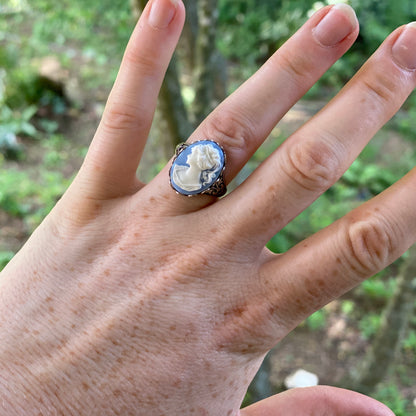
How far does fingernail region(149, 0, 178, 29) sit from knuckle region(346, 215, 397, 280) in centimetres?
75

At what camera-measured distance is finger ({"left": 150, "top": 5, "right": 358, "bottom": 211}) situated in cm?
112

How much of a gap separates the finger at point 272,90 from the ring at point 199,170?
3 centimetres

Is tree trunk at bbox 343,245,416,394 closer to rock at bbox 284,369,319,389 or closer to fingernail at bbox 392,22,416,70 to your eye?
rock at bbox 284,369,319,389

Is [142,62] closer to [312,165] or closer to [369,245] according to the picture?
[312,165]

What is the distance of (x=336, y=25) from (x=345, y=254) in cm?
58

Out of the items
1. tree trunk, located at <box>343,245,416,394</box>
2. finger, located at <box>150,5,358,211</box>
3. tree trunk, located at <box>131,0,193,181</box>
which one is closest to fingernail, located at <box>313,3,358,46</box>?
finger, located at <box>150,5,358,211</box>

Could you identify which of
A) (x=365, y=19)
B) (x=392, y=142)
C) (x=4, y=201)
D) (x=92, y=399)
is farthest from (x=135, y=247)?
(x=392, y=142)

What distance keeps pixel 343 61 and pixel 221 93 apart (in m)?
1.43

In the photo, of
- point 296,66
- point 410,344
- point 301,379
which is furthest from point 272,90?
point 410,344

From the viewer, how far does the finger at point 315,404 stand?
1220 millimetres

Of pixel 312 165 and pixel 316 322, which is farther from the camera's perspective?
pixel 316 322

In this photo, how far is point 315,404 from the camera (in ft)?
4.06

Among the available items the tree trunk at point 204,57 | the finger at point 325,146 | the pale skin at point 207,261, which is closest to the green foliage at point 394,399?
the pale skin at point 207,261

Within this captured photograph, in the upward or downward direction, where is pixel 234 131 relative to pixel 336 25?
downward
